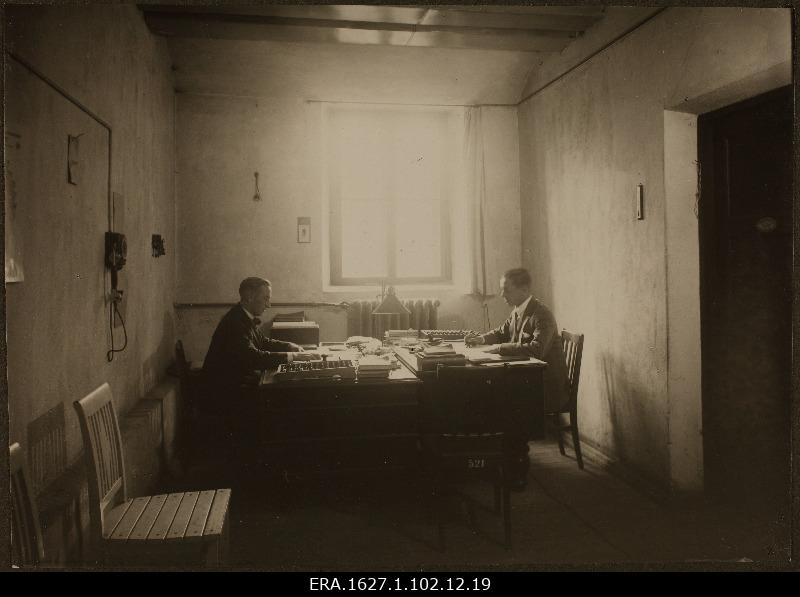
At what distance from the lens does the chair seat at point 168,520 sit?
2.22 m

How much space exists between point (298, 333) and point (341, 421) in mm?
1324

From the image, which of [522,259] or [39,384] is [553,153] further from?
[39,384]

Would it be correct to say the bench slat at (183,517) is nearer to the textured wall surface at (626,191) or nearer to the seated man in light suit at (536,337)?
the seated man in light suit at (536,337)

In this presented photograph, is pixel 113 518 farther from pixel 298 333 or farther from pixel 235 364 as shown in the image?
pixel 298 333

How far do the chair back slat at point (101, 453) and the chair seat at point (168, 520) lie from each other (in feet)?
0.21

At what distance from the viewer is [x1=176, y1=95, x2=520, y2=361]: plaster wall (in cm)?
452

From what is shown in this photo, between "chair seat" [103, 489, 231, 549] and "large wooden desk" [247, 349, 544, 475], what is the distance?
956 mm

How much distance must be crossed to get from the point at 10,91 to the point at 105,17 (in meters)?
1.27

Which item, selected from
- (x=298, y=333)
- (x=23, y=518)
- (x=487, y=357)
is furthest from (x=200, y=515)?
(x=298, y=333)

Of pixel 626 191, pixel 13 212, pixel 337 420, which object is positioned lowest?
pixel 337 420

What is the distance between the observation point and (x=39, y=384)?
2104 mm

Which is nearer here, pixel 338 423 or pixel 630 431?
pixel 338 423

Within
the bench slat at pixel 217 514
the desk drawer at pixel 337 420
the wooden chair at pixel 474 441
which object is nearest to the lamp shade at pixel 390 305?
the desk drawer at pixel 337 420

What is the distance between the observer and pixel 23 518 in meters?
1.79
